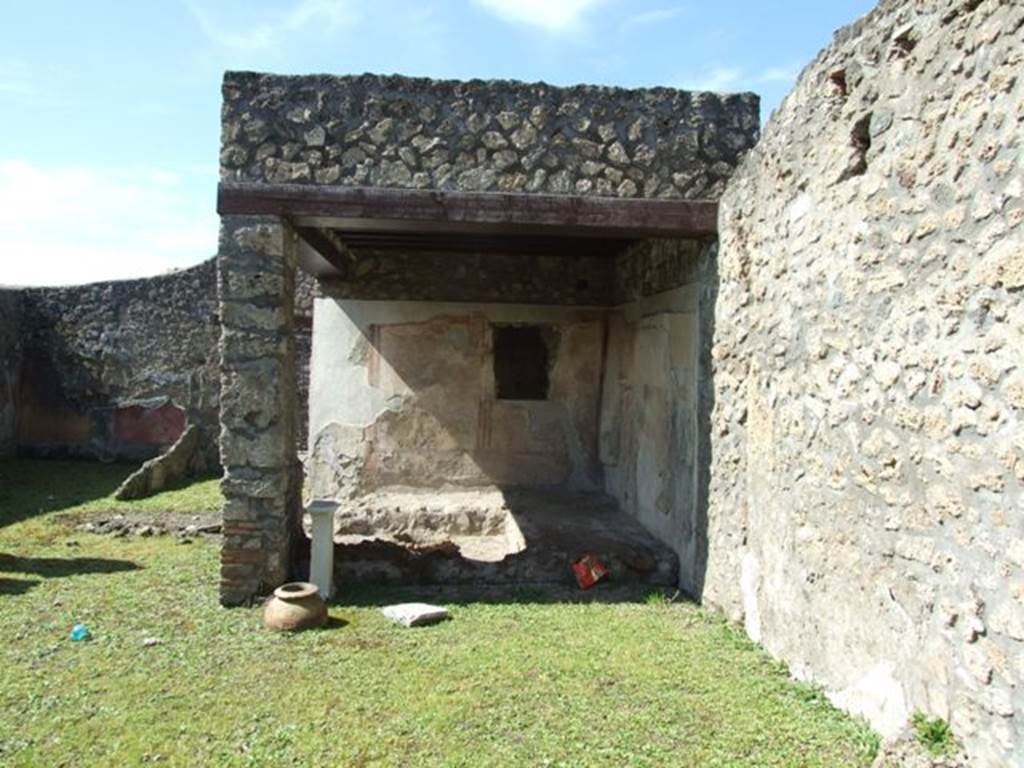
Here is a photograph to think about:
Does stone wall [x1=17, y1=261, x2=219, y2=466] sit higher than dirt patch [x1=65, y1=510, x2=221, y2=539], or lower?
higher

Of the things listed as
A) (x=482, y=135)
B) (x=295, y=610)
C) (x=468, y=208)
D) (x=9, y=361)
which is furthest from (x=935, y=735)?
(x=9, y=361)

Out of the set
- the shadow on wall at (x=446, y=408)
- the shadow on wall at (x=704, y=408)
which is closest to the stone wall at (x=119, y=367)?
the shadow on wall at (x=446, y=408)

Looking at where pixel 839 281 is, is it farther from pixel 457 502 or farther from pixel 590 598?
pixel 457 502

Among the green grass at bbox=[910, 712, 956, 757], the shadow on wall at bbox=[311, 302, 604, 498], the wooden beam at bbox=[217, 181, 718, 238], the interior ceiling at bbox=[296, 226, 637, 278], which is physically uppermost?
the interior ceiling at bbox=[296, 226, 637, 278]

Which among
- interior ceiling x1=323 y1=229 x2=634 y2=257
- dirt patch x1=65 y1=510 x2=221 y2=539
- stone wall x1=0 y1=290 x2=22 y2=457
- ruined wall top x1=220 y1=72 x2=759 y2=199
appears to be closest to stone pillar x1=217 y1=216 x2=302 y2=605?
ruined wall top x1=220 y1=72 x2=759 y2=199

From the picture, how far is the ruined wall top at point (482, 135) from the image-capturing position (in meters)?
5.28

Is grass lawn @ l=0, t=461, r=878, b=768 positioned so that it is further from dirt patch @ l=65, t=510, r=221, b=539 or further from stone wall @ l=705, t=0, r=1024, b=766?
dirt patch @ l=65, t=510, r=221, b=539

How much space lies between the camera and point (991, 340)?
2760 mm

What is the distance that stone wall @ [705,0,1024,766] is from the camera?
8.96ft

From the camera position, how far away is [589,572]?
19.5 ft

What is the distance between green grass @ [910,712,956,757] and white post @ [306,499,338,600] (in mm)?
3685

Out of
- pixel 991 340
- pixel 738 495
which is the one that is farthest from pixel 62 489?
pixel 991 340

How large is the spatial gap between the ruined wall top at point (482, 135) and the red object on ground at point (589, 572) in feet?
8.45

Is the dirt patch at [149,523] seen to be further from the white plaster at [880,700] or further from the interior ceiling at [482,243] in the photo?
the white plaster at [880,700]
